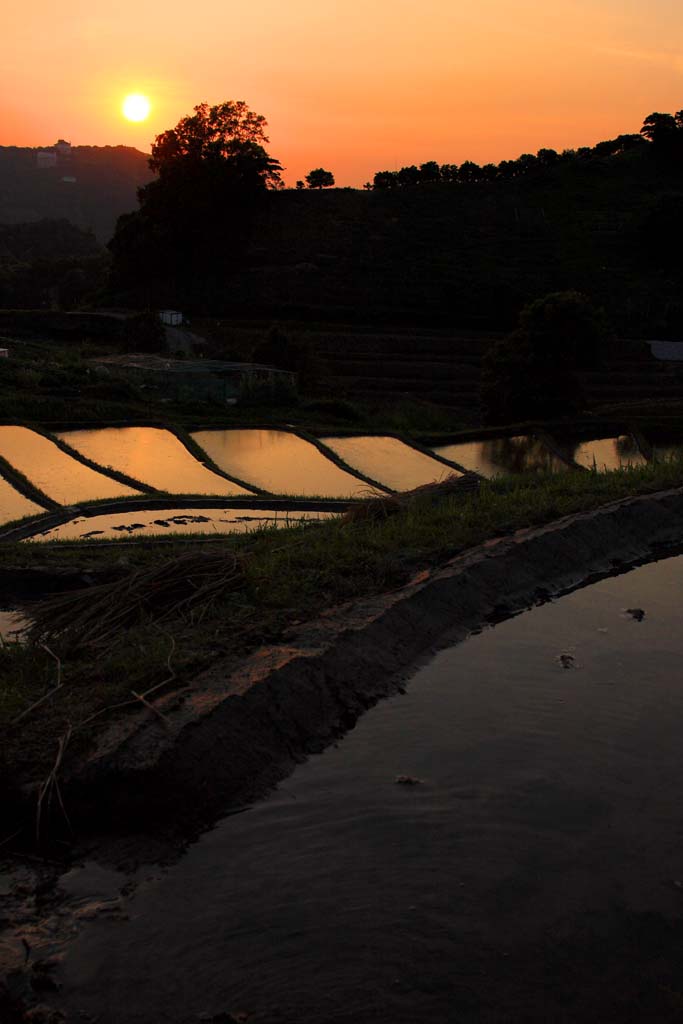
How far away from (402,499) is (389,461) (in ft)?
25.5

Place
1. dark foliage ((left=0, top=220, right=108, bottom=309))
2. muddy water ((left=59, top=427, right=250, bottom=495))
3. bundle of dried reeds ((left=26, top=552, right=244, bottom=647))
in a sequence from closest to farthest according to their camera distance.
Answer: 1. bundle of dried reeds ((left=26, top=552, right=244, bottom=647))
2. muddy water ((left=59, top=427, right=250, bottom=495))
3. dark foliage ((left=0, top=220, right=108, bottom=309))

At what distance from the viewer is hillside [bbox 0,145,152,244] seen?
14488 centimetres

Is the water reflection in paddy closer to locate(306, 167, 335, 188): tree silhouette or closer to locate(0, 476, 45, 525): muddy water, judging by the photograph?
locate(0, 476, 45, 525): muddy water

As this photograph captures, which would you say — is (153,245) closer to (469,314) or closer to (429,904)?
(469,314)

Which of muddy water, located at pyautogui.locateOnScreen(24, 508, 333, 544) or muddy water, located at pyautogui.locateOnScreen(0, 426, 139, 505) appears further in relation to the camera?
muddy water, located at pyautogui.locateOnScreen(0, 426, 139, 505)

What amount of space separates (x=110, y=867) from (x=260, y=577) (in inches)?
110

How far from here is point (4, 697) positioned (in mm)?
4891

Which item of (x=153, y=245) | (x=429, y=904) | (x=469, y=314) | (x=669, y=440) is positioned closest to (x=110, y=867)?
(x=429, y=904)

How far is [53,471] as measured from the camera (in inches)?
571

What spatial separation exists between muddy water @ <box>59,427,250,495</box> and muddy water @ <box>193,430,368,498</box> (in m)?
0.46

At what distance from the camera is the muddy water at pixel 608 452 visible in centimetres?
1758

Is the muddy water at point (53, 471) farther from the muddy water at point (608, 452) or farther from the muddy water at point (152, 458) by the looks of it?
the muddy water at point (608, 452)

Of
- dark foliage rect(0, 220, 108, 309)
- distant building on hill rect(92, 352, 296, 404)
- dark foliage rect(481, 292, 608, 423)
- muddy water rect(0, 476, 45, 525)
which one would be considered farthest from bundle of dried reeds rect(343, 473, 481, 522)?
dark foliage rect(0, 220, 108, 309)

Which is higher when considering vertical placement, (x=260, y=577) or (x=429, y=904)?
(x=260, y=577)
